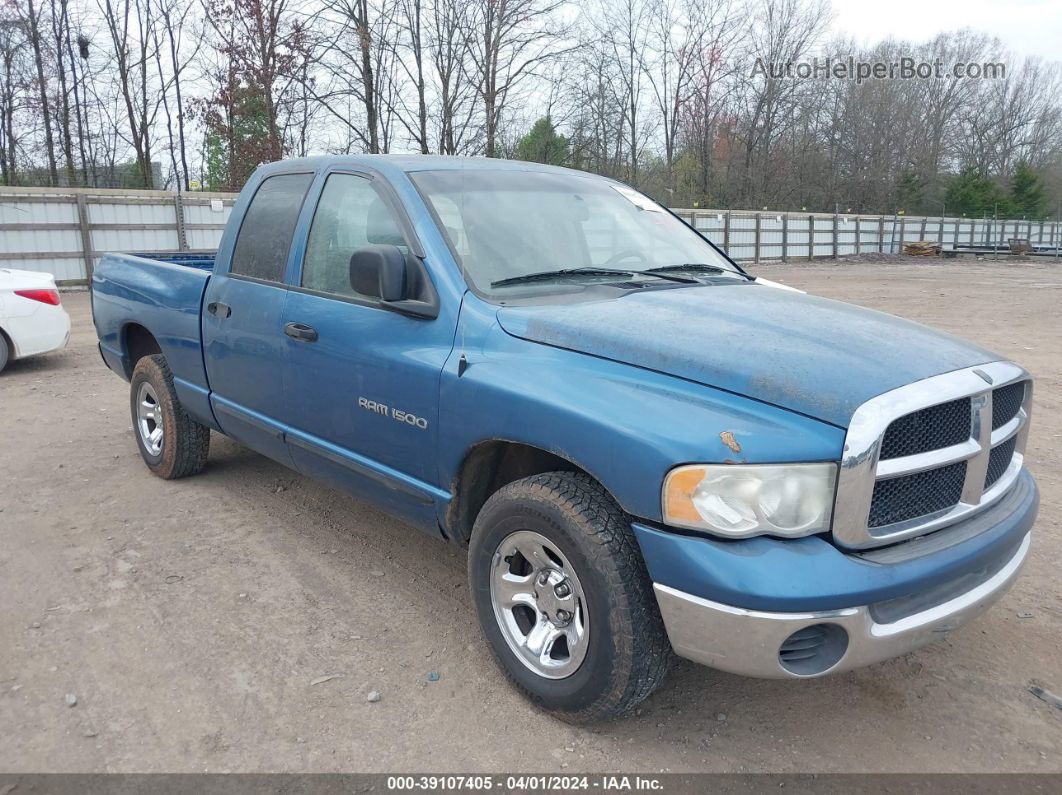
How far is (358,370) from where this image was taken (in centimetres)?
333

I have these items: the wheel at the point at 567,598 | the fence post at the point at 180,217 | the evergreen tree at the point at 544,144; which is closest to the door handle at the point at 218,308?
the wheel at the point at 567,598

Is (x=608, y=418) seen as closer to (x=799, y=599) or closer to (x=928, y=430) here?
(x=799, y=599)

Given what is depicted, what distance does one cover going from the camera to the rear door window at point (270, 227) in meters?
4.00

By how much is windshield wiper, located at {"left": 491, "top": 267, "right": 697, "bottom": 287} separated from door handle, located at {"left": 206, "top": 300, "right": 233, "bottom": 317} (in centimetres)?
174

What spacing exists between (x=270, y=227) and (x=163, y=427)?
168cm

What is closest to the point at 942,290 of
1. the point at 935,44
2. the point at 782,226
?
the point at 782,226

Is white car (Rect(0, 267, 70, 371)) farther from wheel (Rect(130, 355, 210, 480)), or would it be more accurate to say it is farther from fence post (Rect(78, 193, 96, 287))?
fence post (Rect(78, 193, 96, 287))

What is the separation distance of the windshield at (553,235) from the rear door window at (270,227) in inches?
33.2

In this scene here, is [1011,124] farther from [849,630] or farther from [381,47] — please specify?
[849,630]

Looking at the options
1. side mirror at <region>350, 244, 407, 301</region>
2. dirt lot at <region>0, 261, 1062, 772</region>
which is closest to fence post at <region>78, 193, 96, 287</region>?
dirt lot at <region>0, 261, 1062, 772</region>

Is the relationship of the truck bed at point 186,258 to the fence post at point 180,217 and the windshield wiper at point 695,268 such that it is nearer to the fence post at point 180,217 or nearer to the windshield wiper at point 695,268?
the windshield wiper at point 695,268

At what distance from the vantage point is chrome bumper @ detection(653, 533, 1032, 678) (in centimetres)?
221

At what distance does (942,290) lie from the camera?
20.9m

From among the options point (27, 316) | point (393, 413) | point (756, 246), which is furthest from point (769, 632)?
point (756, 246)
